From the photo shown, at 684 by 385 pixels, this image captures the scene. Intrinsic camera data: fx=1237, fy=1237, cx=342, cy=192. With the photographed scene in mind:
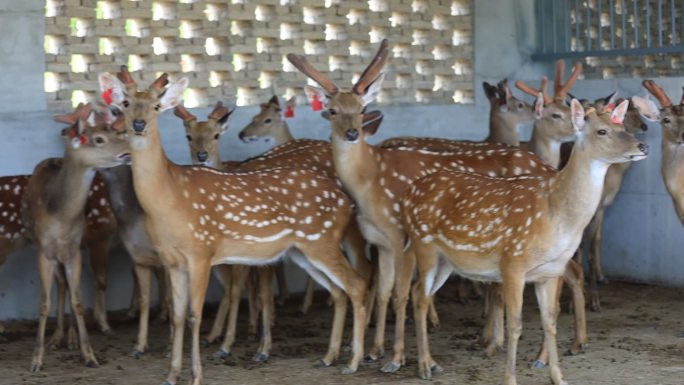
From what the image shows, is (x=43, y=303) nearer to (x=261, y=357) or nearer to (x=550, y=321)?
(x=261, y=357)

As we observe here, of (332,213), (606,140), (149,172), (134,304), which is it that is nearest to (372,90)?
(332,213)

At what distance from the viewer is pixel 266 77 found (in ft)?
31.8

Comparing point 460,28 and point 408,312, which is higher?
point 460,28

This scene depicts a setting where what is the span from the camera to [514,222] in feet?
21.2

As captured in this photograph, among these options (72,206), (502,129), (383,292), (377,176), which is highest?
(502,129)

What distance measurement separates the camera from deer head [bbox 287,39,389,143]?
7.23 metres

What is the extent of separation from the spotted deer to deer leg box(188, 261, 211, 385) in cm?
110

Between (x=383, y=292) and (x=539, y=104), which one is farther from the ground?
(x=539, y=104)

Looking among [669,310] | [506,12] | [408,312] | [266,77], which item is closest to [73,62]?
[266,77]

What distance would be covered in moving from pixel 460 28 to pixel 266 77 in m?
1.95

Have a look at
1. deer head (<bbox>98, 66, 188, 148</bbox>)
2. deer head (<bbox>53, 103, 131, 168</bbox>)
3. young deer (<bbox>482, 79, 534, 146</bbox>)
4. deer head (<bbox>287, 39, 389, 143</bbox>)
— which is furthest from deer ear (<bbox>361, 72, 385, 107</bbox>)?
young deer (<bbox>482, 79, 534, 146</bbox>)

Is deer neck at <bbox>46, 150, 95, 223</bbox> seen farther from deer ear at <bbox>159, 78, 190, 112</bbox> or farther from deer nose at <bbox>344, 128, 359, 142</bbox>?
deer nose at <bbox>344, 128, 359, 142</bbox>

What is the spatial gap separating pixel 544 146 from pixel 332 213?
2.17 m

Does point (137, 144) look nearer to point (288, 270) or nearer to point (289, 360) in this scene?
point (289, 360)
